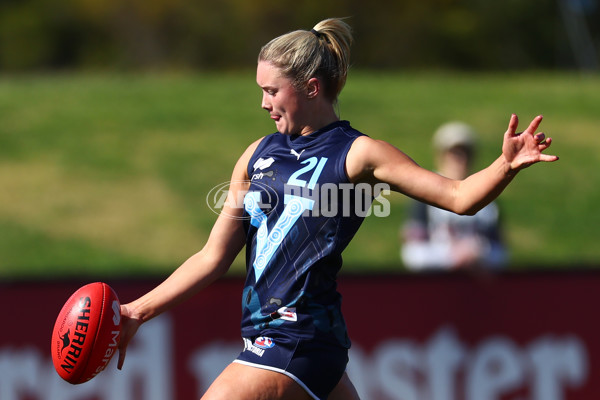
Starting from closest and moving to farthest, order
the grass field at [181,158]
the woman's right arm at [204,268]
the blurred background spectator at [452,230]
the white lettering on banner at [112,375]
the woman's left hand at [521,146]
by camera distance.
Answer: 1. the woman's left hand at [521,146]
2. the woman's right arm at [204,268]
3. the white lettering on banner at [112,375]
4. the blurred background spectator at [452,230]
5. the grass field at [181,158]

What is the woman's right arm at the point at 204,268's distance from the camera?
3.99m

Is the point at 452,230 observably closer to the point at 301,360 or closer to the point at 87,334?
the point at 301,360

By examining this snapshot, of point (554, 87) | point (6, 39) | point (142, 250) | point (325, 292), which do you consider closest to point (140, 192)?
point (142, 250)

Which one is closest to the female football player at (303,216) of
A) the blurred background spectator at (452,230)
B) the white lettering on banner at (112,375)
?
the white lettering on banner at (112,375)

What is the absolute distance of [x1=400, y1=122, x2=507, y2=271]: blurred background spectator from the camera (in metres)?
7.25

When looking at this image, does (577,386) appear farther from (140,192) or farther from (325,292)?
(140,192)

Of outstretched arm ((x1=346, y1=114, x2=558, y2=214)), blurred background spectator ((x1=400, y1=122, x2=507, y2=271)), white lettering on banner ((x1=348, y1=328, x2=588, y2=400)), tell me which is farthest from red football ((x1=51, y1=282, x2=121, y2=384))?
blurred background spectator ((x1=400, y1=122, x2=507, y2=271))

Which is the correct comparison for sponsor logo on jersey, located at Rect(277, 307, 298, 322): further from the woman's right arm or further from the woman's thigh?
the woman's right arm

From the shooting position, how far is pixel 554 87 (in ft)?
65.6

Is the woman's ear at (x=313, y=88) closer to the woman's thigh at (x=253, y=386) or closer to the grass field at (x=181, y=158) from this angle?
the woman's thigh at (x=253, y=386)

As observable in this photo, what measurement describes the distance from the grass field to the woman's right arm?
24.9 ft

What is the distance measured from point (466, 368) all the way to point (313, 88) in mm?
3765

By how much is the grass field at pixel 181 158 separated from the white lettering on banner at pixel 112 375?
187 inches

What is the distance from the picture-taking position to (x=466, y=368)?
7027mm
